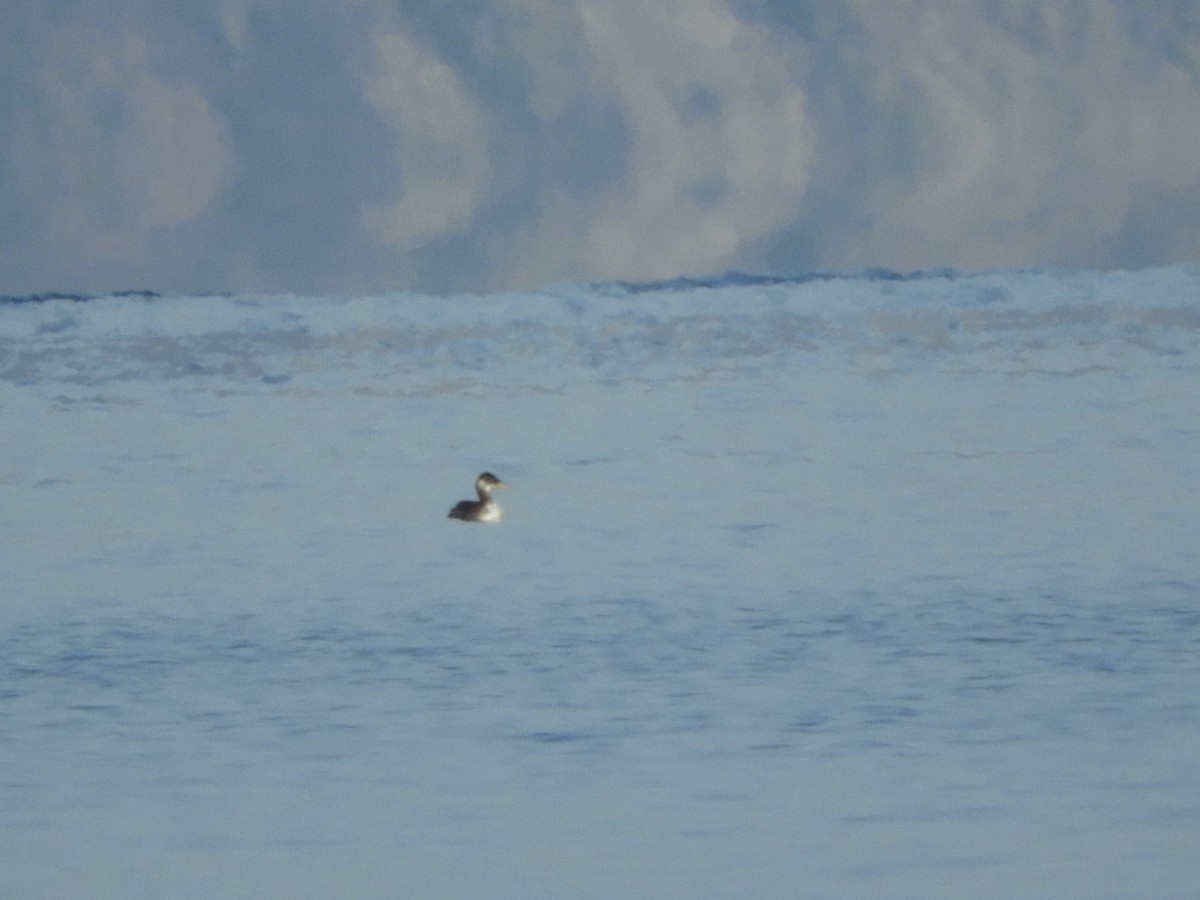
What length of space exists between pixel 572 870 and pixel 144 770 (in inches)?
81.6

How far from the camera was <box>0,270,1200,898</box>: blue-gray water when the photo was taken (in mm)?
6359

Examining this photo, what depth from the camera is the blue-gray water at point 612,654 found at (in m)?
6.36

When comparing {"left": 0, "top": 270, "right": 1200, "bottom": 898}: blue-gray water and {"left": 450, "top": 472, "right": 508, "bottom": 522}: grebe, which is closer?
{"left": 0, "top": 270, "right": 1200, "bottom": 898}: blue-gray water

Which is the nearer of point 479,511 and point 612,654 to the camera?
point 612,654

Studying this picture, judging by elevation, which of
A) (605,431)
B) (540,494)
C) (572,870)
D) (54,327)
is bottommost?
(572,870)

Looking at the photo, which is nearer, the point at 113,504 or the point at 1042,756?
the point at 1042,756

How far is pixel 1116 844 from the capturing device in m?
6.19

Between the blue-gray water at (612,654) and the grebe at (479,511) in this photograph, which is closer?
the blue-gray water at (612,654)

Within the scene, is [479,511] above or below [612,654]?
above

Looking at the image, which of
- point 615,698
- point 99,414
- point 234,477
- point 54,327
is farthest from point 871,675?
point 54,327

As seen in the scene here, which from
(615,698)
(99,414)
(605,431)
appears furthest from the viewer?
(99,414)

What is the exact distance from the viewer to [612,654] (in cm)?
927

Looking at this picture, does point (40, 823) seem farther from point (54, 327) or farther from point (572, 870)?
point (54, 327)

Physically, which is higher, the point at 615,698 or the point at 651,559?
the point at 651,559
